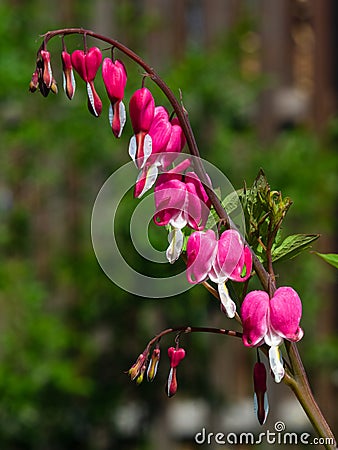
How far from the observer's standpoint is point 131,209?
2.13m

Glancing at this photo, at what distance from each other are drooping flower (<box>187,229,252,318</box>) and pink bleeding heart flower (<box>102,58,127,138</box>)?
0.25ft

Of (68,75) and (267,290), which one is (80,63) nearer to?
(68,75)

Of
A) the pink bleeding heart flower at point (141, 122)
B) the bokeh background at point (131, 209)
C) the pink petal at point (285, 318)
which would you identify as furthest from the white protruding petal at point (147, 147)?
the bokeh background at point (131, 209)

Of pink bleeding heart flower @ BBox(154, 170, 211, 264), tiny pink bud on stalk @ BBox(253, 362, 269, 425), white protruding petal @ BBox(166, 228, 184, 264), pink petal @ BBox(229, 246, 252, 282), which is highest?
pink bleeding heart flower @ BBox(154, 170, 211, 264)

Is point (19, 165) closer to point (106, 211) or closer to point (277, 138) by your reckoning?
point (106, 211)

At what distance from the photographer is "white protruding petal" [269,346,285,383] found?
0.41 m

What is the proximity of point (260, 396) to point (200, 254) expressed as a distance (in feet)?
0.27

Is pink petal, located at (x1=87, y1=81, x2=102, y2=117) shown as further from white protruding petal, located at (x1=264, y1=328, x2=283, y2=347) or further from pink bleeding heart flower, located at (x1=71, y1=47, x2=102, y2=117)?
white protruding petal, located at (x1=264, y1=328, x2=283, y2=347)

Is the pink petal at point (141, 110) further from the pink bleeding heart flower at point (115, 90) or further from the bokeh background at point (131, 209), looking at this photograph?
the bokeh background at point (131, 209)

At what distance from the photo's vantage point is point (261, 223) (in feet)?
1.57

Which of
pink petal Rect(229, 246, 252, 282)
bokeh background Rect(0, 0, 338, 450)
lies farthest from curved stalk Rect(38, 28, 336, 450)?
bokeh background Rect(0, 0, 338, 450)
